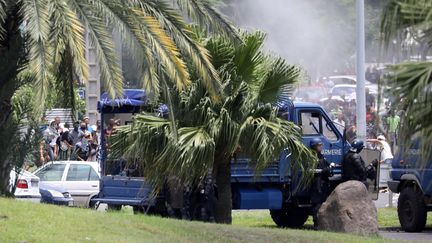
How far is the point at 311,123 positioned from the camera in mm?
19625

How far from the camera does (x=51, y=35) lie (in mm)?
12398

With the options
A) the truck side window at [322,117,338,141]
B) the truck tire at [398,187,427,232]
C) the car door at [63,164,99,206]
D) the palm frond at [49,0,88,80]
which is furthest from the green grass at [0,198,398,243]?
the car door at [63,164,99,206]

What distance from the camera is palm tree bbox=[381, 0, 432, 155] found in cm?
624

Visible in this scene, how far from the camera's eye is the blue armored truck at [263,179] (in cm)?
1844

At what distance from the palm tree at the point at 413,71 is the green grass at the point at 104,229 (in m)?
5.72

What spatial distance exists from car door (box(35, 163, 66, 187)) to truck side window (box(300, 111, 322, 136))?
687cm

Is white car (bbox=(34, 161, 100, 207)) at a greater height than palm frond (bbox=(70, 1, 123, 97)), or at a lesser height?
lesser

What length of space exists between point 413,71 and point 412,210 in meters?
13.4

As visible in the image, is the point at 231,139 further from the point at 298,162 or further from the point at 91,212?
the point at 91,212

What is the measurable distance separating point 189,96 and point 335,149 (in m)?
4.83

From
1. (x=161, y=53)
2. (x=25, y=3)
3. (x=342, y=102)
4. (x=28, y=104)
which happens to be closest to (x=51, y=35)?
(x=25, y=3)

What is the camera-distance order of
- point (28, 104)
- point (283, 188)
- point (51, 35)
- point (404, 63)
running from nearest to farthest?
1. point (404, 63)
2. point (51, 35)
3. point (28, 104)
4. point (283, 188)

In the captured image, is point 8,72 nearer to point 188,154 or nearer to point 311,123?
point 188,154

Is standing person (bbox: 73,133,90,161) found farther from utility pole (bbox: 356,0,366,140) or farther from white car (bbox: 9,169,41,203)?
utility pole (bbox: 356,0,366,140)
